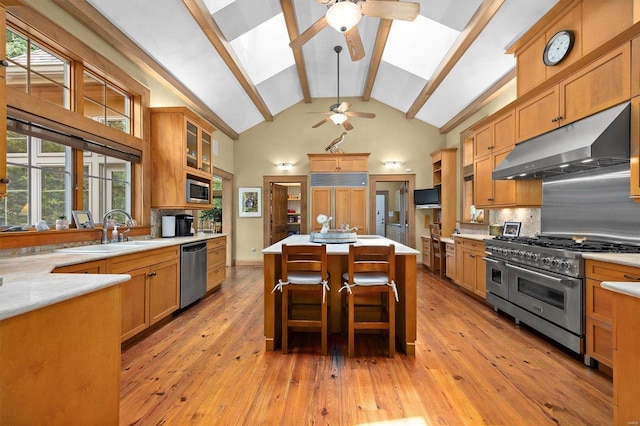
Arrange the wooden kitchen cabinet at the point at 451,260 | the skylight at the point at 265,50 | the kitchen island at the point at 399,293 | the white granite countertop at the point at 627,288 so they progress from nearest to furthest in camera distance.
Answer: the white granite countertop at the point at 627,288
the kitchen island at the point at 399,293
the skylight at the point at 265,50
the wooden kitchen cabinet at the point at 451,260

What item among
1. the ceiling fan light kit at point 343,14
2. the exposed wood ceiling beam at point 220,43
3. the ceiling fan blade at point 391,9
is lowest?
the ceiling fan light kit at point 343,14

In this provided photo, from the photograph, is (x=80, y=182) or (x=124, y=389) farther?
(x=80, y=182)

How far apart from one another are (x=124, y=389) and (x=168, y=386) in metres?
0.28

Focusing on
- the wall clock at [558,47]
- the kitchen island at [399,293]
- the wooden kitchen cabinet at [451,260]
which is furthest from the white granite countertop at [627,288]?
the wooden kitchen cabinet at [451,260]

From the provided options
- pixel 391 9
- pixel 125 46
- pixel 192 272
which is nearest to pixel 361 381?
pixel 192 272

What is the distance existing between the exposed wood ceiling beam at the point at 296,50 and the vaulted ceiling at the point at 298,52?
0.06 feet

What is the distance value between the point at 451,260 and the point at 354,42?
3.75m

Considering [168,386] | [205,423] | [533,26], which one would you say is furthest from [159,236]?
[533,26]

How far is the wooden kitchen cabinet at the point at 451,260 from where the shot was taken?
4793 mm

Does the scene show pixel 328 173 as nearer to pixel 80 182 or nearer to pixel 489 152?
pixel 489 152

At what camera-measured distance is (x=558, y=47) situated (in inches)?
110

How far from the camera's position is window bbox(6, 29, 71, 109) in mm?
2283

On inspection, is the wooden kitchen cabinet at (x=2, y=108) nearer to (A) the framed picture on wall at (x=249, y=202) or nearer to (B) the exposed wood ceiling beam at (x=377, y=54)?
(B) the exposed wood ceiling beam at (x=377, y=54)

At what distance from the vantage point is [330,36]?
4.68 m
